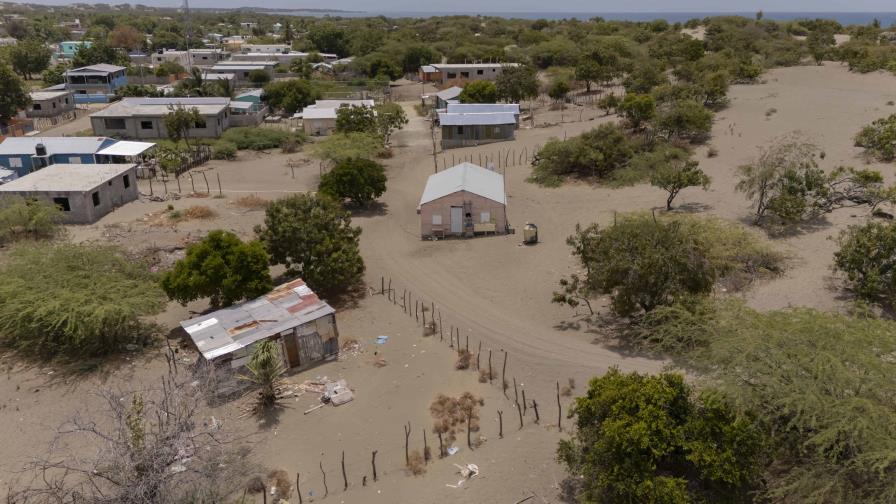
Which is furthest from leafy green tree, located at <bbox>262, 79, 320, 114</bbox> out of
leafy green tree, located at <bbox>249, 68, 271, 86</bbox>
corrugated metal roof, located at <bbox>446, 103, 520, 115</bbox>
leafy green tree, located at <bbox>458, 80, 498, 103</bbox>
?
corrugated metal roof, located at <bbox>446, 103, 520, 115</bbox>

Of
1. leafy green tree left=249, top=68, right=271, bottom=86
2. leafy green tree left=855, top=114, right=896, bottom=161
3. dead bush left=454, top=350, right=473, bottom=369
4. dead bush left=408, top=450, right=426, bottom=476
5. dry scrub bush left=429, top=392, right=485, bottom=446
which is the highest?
leafy green tree left=249, top=68, right=271, bottom=86

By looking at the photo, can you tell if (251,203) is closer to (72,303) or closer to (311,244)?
(311,244)

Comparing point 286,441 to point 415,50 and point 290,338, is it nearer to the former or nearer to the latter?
point 290,338

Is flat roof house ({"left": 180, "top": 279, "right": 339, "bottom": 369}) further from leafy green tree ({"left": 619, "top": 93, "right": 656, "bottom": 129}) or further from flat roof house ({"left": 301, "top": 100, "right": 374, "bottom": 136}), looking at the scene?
flat roof house ({"left": 301, "top": 100, "right": 374, "bottom": 136})

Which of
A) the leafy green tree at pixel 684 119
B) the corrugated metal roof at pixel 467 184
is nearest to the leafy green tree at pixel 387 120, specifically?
the corrugated metal roof at pixel 467 184

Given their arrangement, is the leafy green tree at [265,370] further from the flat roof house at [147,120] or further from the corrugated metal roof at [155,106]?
the corrugated metal roof at [155,106]

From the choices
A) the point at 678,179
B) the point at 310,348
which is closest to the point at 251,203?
the point at 310,348

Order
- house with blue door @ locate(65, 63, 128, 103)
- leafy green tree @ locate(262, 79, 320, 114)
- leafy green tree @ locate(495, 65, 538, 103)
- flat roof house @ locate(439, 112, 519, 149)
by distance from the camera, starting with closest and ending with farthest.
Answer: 1. flat roof house @ locate(439, 112, 519, 149)
2. leafy green tree @ locate(495, 65, 538, 103)
3. leafy green tree @ locate(262, 79, 320, 114)
4. house with blue door @ locate(65, 63, 128, 103)
